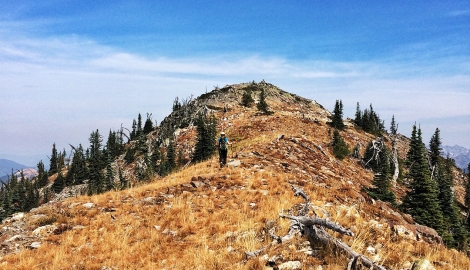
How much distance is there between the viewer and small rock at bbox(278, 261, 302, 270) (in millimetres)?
5586

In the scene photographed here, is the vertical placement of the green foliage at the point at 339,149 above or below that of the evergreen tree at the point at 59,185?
above

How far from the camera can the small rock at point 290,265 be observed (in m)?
5.59

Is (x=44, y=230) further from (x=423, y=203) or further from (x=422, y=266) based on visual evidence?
(x=423, y=203)

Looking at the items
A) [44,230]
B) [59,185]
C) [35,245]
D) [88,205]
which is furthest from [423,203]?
[59,185]

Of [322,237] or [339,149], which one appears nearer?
[322,237]

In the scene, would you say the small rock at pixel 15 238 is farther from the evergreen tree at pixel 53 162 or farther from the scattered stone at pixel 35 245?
the evergreen tree at pixel 53 162

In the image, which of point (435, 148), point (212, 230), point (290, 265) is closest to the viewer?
point (290, 265)

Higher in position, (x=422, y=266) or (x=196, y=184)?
(x=422, y=266)

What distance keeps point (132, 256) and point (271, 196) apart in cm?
614

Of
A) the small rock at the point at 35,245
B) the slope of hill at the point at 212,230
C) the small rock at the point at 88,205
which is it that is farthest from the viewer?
Answer: the small rock at the point at 88,205

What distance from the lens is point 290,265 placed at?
18.5 ft

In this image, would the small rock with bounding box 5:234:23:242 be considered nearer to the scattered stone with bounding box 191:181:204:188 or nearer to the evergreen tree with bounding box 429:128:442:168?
the scattered stone with bounding box 191:181:204:188

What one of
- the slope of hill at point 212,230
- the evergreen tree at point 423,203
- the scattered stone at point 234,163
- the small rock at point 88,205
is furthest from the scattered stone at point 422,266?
the evergreen tree at point 423,203

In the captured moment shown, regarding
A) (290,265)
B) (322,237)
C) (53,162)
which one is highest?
(322,237)
